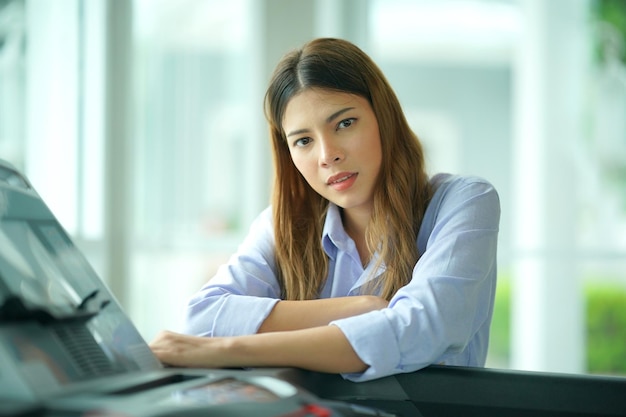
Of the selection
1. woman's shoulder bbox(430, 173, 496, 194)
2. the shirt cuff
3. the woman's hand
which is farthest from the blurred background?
the shirt cuff

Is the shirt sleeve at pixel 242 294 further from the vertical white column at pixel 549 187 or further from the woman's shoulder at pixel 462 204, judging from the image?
the vertical white column at pixel 549 187

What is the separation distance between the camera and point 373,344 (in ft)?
3.69

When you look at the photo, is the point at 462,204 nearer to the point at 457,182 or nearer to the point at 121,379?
the point at 457,182

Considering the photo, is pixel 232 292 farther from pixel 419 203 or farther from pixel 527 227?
pixel 527 227

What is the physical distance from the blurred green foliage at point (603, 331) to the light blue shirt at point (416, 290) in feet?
7.53

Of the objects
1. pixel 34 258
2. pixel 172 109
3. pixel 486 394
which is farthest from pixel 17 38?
pixel 486 394

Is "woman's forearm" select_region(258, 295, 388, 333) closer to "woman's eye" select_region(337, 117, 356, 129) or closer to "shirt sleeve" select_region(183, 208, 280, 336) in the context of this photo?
"shirt sleeve" select_region(183, 208, 280, 336)

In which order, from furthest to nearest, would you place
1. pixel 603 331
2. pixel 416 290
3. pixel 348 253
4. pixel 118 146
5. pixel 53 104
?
pixel 603 331 < pixel 118 146 < pixel 53 104 < pixel 348 253 < pixel 416 290

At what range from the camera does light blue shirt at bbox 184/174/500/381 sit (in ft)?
3.75

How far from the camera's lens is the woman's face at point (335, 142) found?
4.86ft

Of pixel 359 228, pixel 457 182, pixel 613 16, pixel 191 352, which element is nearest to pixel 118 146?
pixel 359 228

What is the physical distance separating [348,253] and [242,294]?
234 mm

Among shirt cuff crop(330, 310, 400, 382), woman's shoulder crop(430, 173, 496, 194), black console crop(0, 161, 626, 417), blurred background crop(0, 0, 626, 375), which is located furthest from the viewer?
blurred background crop(0, 0, 626, 375)

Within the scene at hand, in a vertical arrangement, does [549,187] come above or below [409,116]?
below
